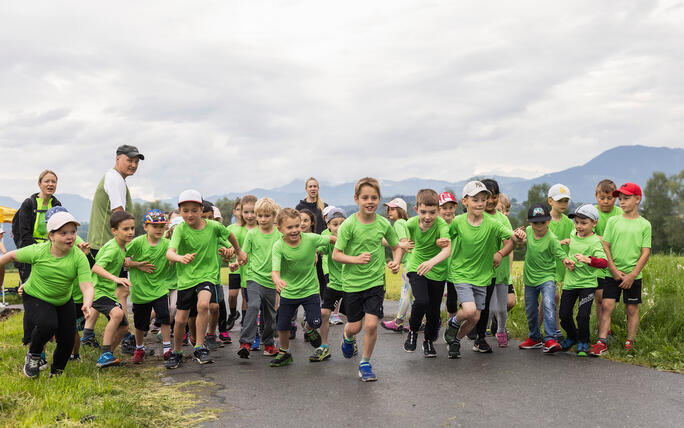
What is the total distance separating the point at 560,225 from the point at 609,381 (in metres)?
2.99

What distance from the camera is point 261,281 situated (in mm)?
7414

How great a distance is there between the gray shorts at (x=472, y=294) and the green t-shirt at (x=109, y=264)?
4.27m

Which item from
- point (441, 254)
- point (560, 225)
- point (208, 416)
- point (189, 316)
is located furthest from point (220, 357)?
point (560, 225)

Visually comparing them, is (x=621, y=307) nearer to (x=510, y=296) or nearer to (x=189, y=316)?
(x=510, y=296)

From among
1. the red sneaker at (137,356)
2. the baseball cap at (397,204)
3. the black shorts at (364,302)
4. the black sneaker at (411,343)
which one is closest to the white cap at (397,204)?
the baseball cap at (397,204)

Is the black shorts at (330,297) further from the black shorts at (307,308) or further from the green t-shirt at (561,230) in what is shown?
the green t-shirt at (561,230)

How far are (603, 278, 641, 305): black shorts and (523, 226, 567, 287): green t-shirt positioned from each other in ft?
2.20

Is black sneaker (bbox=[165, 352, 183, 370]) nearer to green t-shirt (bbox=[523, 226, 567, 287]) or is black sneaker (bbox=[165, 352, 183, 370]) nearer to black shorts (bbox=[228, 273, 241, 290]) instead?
black shorts (bbox=[228, 273, 241, 290])

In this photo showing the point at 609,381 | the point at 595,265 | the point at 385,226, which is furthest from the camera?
the point at 595,265

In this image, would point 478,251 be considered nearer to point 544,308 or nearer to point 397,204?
point 544,308

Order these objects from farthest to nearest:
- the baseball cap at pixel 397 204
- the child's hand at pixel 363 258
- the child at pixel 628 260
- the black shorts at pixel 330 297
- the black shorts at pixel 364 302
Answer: the baseball cap at pixel 397 204
the black shorts at pixel 330 297
the child at pixel 628 260
the black shorts at pixel 364 302
the child's hand at pixel 363 258

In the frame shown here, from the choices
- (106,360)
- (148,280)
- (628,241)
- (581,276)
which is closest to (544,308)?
(581,276)

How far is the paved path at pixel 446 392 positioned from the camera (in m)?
4.60

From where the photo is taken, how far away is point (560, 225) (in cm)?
820
